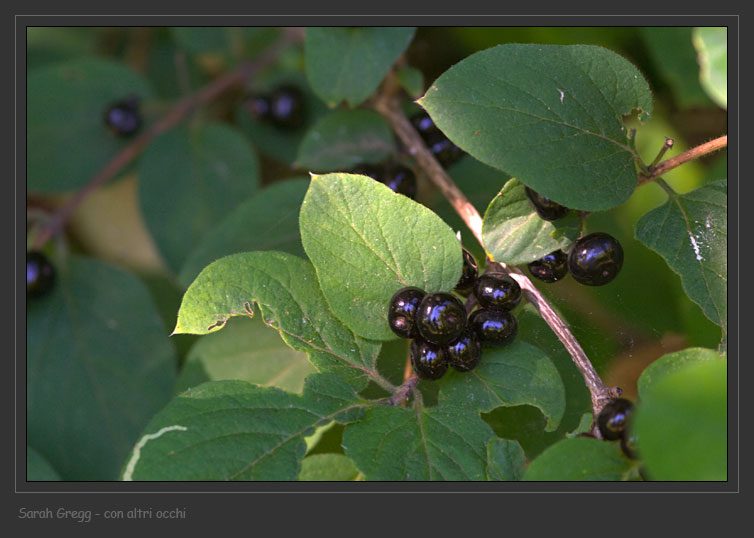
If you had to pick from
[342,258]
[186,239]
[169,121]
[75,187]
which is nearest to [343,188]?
[342,258]

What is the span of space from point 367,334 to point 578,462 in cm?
39

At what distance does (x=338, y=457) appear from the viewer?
1293 millimetres

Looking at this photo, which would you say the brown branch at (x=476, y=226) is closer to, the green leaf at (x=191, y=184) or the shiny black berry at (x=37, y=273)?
the green leaf at (x=191, y=184)

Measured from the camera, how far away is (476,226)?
4.36 ft

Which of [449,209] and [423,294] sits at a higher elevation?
[449,209]

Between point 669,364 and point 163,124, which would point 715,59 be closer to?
point 669,364

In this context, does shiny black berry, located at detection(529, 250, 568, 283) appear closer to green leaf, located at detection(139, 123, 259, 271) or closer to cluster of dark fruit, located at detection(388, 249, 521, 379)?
cluster of dark fruit, located at detection(388, 249, 521, 379)

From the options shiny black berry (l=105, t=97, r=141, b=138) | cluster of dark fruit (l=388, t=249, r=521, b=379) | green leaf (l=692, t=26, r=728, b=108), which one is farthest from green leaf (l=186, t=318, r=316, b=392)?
green leaf (l=692, t=26, r=728, b=108)

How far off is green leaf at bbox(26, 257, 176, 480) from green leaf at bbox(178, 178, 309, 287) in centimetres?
40

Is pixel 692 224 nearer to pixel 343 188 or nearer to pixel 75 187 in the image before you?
pixel 343 188

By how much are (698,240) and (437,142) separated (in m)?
0.65

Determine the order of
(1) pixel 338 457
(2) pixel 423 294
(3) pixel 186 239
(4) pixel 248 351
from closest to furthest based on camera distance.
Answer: (2) pixel 423 294, (1) pixel 338 457, (4) pixel 248 351, (3) pixel 186 239

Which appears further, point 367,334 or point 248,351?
point 248,351

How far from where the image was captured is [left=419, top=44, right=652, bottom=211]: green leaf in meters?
1.06
